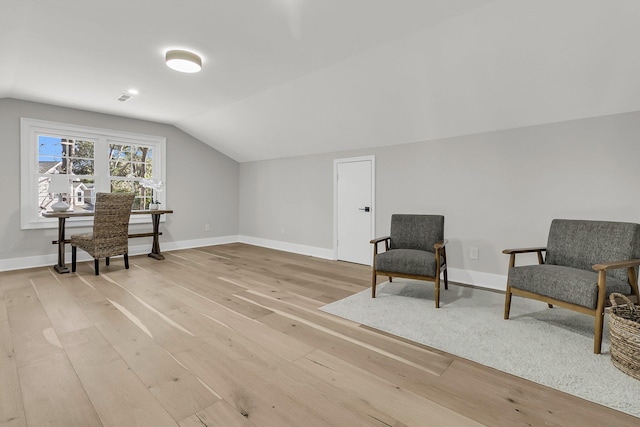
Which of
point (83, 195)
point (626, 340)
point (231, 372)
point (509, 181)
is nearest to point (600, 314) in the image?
point (626, 340)

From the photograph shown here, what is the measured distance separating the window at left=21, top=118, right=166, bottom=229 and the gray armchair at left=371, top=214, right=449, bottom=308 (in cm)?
435

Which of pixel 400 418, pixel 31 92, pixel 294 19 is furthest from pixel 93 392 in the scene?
pixel 31 92

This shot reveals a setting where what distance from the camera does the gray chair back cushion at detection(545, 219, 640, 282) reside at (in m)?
2.27

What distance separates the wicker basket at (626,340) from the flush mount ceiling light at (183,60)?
3.75 metres

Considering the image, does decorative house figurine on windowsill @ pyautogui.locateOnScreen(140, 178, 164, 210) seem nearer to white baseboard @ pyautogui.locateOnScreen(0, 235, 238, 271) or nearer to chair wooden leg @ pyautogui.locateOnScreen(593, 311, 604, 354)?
white baseboard @ pyautogui.locateOnScreen(0, 235, 238, 271)

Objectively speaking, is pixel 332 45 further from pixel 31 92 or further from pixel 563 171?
pixel 31 92

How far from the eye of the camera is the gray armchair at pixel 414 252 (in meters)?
2.82

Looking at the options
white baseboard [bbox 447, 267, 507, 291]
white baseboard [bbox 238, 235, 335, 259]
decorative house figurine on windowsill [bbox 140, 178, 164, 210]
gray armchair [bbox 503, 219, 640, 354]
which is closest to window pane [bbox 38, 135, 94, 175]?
decorative house figurine on windowsill [bbox 140, 178, 164, 210]

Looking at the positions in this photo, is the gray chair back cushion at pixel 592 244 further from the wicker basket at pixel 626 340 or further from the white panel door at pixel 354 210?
the white panel door at pixel 354 210

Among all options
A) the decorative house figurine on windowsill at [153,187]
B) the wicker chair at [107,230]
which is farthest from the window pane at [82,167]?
the wicker chair at [107,230]

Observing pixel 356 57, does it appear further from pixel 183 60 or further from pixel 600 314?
pixel 600 314

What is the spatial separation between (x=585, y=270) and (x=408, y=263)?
1343 mm

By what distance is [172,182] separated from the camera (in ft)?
18.8

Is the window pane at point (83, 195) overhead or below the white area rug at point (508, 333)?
overhead
